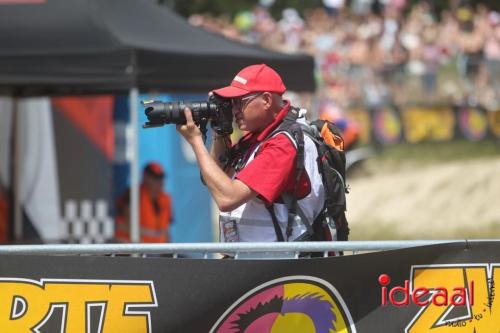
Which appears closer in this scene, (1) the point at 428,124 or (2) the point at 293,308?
(2) the point at 293,308

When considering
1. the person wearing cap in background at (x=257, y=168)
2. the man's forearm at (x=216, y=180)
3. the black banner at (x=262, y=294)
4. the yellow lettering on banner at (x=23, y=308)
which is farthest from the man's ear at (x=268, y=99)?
the yellow lettering on banner at (x=23, y=308)

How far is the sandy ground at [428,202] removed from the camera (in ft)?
53.4

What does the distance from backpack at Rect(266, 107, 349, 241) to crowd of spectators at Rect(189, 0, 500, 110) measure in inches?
522

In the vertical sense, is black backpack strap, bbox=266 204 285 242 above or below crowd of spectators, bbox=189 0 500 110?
below

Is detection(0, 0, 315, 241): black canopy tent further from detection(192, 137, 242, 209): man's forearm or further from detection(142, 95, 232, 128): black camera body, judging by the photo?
detection(192, 137, 242, 209): man's forearm

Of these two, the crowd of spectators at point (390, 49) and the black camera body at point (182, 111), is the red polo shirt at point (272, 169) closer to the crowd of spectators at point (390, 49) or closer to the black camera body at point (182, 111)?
the black camera body at point (182, 111)

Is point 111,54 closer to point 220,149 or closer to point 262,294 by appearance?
point 220,149

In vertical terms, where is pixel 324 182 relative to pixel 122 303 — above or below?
above

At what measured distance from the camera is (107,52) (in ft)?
27.0

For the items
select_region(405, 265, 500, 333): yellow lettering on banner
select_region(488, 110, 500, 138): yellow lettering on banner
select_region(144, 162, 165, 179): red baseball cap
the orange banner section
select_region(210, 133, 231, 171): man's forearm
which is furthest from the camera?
select_region(488, 110, 500, 138): yellow lettering on banner

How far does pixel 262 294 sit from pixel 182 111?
95 cm

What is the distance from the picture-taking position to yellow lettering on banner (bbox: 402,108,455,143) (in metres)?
19.4

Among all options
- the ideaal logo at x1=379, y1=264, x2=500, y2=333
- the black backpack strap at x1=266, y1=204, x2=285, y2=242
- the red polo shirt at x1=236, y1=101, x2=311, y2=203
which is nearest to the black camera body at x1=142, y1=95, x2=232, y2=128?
the red polo shirt at x1=236, y1=101, x2=311, y2=203

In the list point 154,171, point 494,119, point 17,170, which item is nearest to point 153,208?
point 154,171
